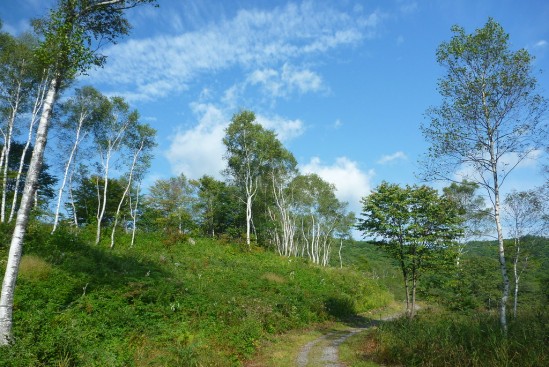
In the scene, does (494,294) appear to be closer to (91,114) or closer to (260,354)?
(260,354)

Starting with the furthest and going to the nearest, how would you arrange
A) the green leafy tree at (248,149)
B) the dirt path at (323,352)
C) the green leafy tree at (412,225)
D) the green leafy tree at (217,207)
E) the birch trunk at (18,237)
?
the green leafy tree at (217,207)
the green leafy tree at (248,149)
the green leafy tree at (412,225)
the dirt path at (323,352)
the birch trunk at (18,237)

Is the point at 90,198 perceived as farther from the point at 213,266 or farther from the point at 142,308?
the point at 142,308

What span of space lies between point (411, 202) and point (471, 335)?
10.9 m

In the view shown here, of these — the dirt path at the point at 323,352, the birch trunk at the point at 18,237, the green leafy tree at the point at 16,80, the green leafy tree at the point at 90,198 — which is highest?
the green leafy tree at the point at 16,80

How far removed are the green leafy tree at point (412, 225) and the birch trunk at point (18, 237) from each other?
17.6 metres

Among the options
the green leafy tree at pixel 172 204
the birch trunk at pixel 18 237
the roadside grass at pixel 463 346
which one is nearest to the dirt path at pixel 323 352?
the roadside grass at pixel 463 346

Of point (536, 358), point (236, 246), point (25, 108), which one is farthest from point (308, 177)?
point (536, 358)

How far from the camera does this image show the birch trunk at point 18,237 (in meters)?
7.56

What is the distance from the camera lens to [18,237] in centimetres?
805

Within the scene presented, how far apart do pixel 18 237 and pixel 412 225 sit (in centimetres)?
1871

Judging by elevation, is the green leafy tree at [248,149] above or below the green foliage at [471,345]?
above

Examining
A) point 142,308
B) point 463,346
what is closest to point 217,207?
point 142,308

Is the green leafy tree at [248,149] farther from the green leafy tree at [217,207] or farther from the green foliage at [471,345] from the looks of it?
the green foliage at [471,345]

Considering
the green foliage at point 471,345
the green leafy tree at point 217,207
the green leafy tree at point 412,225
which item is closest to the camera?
the green foliage at point 471,345
